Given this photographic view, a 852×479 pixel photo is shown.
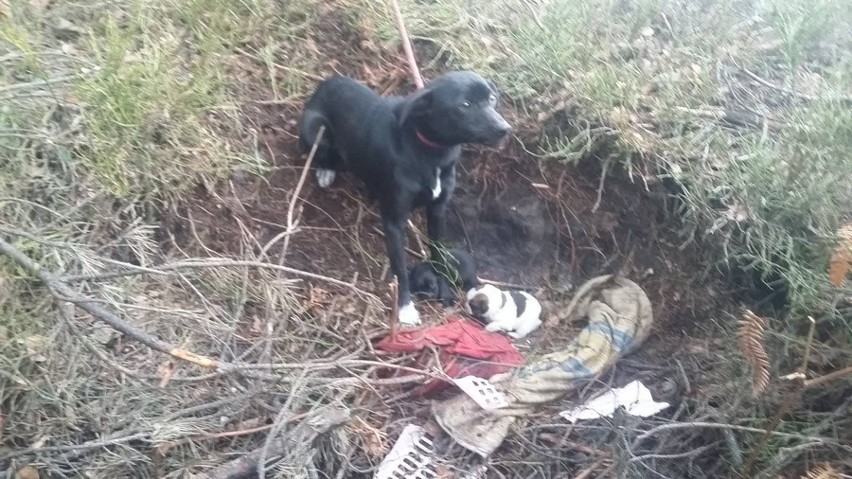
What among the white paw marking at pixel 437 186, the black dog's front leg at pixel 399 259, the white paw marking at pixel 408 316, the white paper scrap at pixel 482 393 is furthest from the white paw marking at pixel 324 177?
Result: the white paper scrap at pixel 482 393

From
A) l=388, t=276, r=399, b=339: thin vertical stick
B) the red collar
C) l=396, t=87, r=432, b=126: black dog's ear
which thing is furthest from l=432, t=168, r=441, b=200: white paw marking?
l=388, t=276, r=399, b=339: thin vertical stick

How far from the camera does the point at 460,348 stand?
3.00m

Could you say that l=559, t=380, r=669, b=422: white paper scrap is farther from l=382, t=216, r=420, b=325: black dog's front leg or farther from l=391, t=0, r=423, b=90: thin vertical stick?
l=391, t=0, r=423, b=90: thin vertical stick

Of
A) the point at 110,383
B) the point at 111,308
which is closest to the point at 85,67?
the point at 111,308

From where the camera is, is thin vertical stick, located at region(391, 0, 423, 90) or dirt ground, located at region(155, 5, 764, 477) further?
thin vertical stick, located at region(391, 0, 423, 90)

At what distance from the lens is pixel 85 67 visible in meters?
3.11

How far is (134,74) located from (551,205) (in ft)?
5.66

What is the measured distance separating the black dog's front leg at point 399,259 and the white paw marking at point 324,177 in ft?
1.32

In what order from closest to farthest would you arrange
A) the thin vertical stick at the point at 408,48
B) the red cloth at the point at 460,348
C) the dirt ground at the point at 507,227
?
the red cloth at the point at 460,348
the dirt ground at the point at 507,227
the thin vertical stick at the point at 408,48

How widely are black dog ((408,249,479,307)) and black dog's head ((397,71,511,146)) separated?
0.53 meters

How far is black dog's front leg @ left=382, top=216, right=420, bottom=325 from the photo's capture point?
3201 millimetres

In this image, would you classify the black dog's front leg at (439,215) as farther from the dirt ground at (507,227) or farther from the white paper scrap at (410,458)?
the white paper scrap at (410,458)

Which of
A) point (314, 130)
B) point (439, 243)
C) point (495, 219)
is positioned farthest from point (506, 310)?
point (314, 130)

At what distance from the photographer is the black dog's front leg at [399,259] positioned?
3.20 meters
